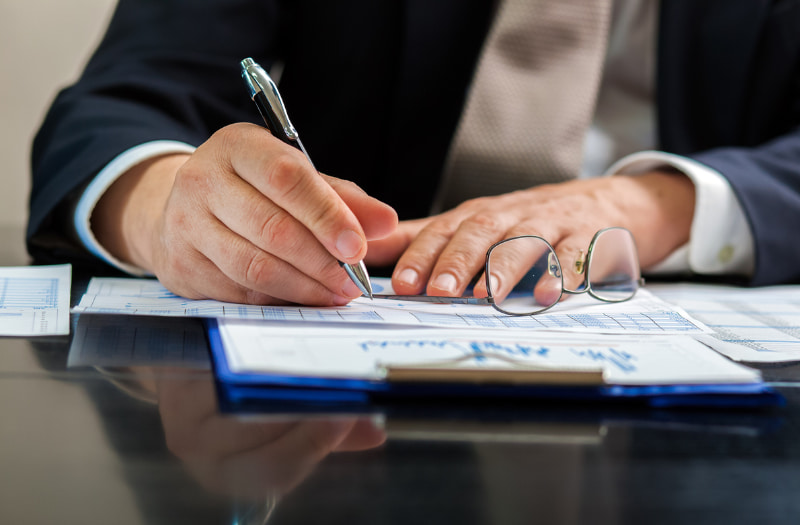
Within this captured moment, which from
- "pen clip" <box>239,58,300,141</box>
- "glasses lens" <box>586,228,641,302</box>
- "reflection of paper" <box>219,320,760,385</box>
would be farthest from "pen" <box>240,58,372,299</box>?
"glasses lens" <box>586,228,641,302</box>

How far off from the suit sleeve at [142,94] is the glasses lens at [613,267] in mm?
373

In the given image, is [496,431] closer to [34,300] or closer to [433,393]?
[433,393]

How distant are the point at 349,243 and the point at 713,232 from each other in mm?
493

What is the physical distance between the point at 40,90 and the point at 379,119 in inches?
47.4

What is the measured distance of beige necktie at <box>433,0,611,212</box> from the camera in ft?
3.30

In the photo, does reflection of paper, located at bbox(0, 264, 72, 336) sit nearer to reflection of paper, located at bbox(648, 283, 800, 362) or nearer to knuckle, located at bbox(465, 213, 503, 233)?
knuckle, located at bbox(465, 213, 503, 233)

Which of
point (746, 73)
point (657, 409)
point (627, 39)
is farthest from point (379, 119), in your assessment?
point (657, 409)

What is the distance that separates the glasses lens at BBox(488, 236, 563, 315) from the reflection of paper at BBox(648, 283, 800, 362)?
0.38 ft

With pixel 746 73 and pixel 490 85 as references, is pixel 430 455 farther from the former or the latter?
pixel 746 73

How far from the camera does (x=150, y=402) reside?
318 mm

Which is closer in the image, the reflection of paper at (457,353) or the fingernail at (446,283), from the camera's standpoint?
the reflection of paper at (457,353)

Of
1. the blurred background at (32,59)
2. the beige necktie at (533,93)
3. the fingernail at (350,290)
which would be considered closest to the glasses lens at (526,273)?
the fingernail at (350,290)

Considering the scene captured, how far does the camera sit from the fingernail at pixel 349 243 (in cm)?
44

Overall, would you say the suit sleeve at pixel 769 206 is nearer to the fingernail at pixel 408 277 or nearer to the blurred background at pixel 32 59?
the fingernail at pixel 408 277
